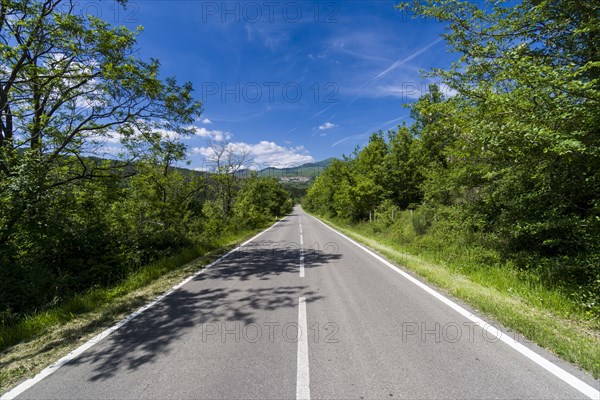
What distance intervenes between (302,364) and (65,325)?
419cm

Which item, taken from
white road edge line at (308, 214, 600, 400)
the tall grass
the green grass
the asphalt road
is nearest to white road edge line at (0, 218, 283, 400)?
the asphalt road

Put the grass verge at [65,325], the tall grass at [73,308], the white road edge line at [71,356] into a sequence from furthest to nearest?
1. the tall grass at [73,308]
2. the grass verge at [65,325]
3. the white road edge line at [71,356]

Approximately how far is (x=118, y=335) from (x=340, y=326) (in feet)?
11.0

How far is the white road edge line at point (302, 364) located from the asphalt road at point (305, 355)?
2cm

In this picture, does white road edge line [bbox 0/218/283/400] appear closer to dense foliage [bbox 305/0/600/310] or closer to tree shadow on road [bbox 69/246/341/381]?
tree shadow on road [bbox 69/246/341/381]

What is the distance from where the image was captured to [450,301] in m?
5.14

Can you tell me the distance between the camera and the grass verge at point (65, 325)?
11.1 feet

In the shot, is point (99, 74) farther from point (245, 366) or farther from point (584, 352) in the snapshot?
point (584, 352)

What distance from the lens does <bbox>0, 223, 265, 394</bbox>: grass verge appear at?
11.1 ft

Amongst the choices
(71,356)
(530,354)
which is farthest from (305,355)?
(71,356)

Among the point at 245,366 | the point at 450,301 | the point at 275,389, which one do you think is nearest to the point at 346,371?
the point at 275,389

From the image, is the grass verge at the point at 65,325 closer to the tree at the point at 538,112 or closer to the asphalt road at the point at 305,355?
the asphalt road at the point at 305,355

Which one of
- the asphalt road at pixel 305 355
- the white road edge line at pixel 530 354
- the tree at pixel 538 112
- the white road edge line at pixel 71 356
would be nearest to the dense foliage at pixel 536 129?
the tree at pixel 538 112

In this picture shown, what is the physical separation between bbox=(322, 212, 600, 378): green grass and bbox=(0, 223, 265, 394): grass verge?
6.33m
